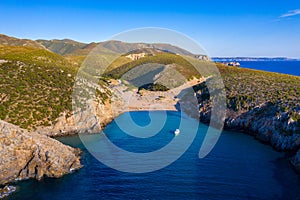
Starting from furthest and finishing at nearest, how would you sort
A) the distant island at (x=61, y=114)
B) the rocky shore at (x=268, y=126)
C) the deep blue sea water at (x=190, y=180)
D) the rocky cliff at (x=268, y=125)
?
1. the rocky cliff at (x=268, y=125)
2. the rocky shore at (x=268, y=126)
3. the distant island at (x=61, y=114)
4. the deep blue sea water at (x=190, y=180)

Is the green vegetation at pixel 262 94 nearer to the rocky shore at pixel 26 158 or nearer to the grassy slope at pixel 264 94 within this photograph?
the grassy slope at pixel 264 94

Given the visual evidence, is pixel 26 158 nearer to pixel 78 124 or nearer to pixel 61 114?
pixel 61 114

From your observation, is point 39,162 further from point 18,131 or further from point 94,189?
point 94,189

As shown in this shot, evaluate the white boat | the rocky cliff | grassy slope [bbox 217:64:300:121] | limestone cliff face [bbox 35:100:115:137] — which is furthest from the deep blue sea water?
grassy slope [bbox 217:64:300:121]

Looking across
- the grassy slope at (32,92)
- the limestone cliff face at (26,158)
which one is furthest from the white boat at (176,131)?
the grassy slope at (32,92)

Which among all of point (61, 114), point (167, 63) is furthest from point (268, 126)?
point (167, 63)

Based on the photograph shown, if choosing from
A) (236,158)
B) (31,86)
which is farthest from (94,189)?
(31,86)

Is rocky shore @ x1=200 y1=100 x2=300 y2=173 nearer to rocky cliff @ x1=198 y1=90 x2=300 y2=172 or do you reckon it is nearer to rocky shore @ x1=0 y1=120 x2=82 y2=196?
rocky cliff @ x1=198 y1=90 x2=300 y2=172

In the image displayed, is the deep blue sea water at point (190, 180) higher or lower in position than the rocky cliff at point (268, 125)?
lower
